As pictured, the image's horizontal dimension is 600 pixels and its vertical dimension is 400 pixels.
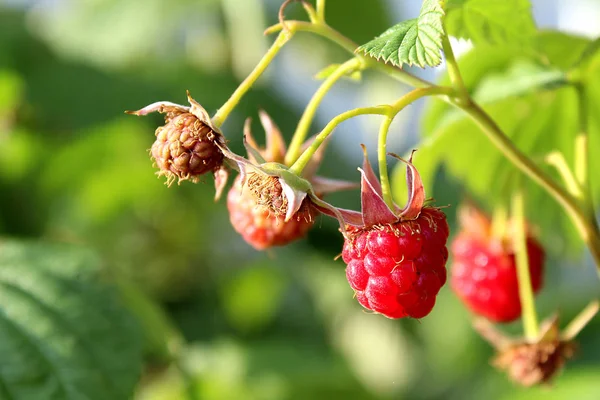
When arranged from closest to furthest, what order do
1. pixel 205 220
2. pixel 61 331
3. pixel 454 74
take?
pixel 454 74 < pixel 61 331 < pixel 205 220

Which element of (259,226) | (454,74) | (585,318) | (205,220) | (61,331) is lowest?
(585,318)

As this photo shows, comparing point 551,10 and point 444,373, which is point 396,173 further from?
point 551,10

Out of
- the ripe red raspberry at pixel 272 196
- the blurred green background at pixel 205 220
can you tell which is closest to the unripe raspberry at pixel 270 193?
the ripe red raspberry at pixel 272 196

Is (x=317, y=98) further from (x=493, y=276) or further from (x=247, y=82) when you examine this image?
(x=493, y=276)

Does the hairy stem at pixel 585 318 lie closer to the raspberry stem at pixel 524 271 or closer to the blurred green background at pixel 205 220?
the raspberry stem at pixel 524 271

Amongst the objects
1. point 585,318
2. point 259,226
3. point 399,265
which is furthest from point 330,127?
point 585,318

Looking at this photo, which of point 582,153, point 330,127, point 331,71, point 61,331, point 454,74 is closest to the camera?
point 330,127

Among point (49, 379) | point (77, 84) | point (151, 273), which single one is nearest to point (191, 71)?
point (77, 84)

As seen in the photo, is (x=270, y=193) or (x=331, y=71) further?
(x=331, y=71)
